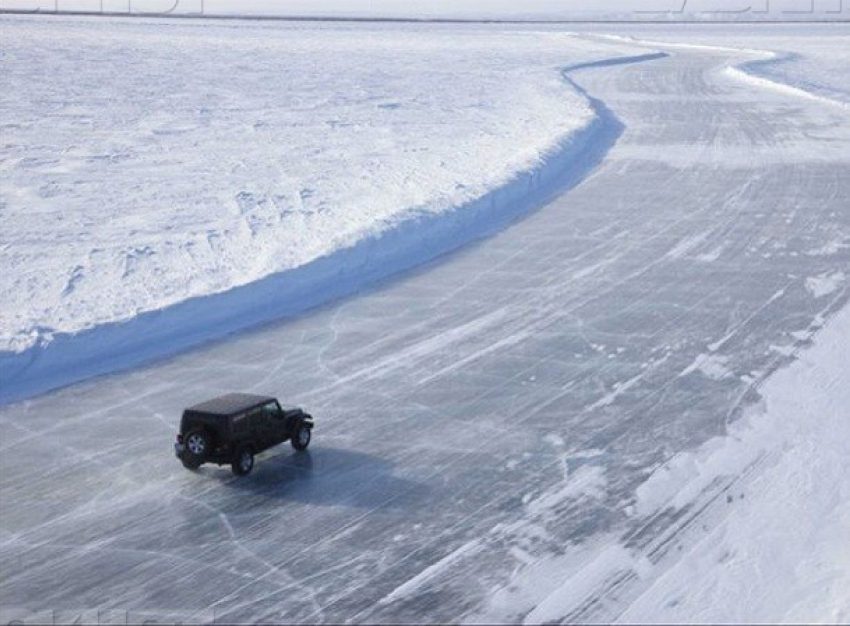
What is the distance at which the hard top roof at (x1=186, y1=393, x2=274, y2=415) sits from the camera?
28.5 feet

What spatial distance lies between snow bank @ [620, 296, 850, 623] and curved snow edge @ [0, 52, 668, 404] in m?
4.80

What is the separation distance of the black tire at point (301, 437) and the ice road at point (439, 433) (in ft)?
0.31

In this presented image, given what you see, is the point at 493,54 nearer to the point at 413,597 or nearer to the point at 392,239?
the point at 392,239

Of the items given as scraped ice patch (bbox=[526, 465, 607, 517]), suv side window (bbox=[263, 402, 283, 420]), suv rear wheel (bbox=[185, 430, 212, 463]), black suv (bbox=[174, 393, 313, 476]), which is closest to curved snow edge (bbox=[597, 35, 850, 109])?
scraped ice patch (bbox=[526, 465, 607, 517])

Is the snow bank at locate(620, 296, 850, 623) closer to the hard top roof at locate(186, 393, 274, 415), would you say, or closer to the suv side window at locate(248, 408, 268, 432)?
the suv side window at locate(248, 408, 268, 432)

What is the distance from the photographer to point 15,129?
2656 cm

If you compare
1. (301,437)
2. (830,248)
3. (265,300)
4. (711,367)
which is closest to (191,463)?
(301,437)

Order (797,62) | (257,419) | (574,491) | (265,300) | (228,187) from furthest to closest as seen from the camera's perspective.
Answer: (797,62) < (228,187) < (265,300) < (257,419) < (574,491)

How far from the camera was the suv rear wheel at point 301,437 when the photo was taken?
361 inches

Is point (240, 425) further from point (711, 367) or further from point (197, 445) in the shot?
point (711, 367)

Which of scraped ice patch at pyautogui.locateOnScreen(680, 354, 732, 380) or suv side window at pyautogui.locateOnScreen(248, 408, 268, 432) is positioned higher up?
suv side window at pyautogui.locateOnScreen(248, 408, 268, 432)

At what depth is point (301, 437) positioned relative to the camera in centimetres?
922

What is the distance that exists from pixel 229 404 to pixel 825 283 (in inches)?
330

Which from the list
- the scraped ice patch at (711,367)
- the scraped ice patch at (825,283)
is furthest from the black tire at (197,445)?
the scraped ice patch at (825,283)
